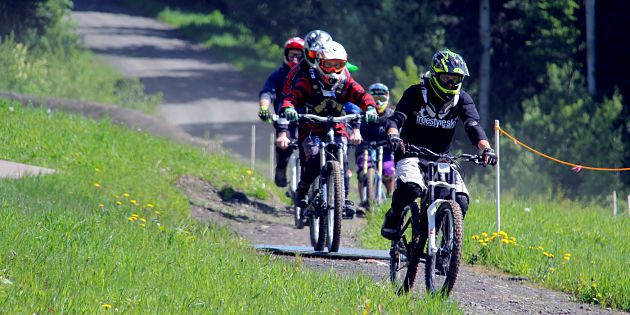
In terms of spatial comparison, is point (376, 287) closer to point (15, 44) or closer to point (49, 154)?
point (49, 154)

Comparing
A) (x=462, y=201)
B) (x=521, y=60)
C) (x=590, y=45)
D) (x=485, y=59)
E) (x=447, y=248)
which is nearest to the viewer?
(x=447, y=248)

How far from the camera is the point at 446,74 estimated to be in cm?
668

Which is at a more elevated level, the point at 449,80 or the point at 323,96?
the point at 449,80

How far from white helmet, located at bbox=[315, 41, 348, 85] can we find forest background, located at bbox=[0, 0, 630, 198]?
1037 centimetres

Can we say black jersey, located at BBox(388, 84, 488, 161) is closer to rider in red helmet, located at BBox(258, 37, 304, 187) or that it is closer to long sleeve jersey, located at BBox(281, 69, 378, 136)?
long sleeve jersey, located at BBox(281, 69, 378, 136)

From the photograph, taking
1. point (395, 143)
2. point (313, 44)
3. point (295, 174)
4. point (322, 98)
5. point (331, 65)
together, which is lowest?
point (295, 174)

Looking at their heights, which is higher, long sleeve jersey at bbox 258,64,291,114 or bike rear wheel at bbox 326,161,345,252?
long sleeve jersey at bbox 258,64,291,114

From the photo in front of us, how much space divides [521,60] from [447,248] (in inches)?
681

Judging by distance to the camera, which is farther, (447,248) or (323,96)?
(323,96)

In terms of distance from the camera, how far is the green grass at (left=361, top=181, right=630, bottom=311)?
732 centimetres

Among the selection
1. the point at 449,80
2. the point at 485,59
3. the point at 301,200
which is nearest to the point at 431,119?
the point at 449,80

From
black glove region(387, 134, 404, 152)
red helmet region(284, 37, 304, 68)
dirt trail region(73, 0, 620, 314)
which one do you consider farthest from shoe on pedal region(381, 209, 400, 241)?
red helmet region(284, 37, 304, 68)

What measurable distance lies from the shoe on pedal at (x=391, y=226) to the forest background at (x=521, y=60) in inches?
461

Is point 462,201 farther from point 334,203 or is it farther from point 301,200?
point 301,200
